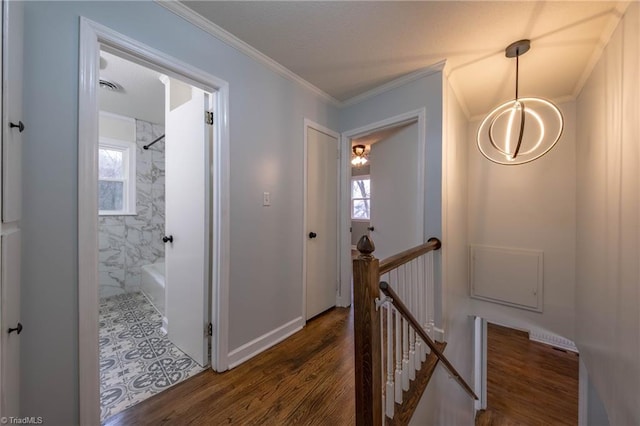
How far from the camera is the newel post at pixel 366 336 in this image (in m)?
1.01

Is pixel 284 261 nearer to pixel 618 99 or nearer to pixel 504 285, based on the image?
pixel 618 99

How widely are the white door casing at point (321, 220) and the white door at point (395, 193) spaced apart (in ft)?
1.98

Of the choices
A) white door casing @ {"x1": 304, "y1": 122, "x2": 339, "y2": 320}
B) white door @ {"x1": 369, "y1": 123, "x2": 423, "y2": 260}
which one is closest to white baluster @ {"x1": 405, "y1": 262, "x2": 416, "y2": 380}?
white door @ {"x1": 369, "y1": 123, "x2": 423, "y2": 260}

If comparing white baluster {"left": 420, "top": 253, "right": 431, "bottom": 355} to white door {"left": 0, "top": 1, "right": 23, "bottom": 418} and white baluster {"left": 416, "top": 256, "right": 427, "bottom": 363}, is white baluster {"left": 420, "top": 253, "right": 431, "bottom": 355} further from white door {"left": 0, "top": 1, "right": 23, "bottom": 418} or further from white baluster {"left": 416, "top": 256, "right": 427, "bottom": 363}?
white door {"left": 0, "top": 1, "right": 23, "bottom": 418}

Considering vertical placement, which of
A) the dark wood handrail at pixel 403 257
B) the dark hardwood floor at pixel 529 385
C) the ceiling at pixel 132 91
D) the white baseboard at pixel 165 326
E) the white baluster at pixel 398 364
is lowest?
the dark hardwood floor at pixel 529 385

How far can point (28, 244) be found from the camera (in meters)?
0.99

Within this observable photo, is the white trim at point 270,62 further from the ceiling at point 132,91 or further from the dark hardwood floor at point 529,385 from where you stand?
the dark hardwood floor at point 529,385

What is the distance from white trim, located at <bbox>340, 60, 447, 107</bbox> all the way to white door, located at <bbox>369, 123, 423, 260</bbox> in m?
0.44

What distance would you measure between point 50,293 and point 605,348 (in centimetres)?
350

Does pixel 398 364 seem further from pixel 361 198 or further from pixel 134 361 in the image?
pixel 361 198

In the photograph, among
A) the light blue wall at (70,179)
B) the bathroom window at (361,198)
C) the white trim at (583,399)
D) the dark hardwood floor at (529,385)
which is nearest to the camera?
the light blue wall at (70,179)

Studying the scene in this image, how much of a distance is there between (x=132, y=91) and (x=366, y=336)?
3424 mm

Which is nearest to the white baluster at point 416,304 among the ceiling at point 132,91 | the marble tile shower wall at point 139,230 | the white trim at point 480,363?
the white trim at point 480,363

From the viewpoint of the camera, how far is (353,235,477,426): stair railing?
1.02 meters
